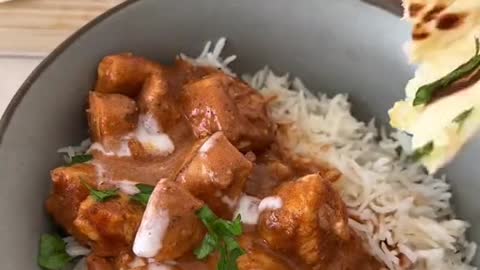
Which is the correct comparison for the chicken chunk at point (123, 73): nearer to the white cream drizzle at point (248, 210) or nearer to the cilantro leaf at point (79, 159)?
the cilantro leaf at point (79, 159)

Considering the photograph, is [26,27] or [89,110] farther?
[26,27]

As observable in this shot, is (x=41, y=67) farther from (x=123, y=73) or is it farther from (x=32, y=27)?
(x=32, y=27)

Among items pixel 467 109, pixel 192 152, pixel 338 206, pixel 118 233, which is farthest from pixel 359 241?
pixel 467 109

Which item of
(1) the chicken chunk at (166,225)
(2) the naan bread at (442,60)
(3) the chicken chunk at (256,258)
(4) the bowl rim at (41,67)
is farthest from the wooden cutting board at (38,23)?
(2) the naan bread at (442,60)

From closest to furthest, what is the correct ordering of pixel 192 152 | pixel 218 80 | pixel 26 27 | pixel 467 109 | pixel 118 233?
pixel 467 109
pixel 118 233
pixel 192 152
pixel 218 80
pixel 26 27

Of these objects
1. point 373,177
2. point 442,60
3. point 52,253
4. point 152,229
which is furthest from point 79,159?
point 442,60

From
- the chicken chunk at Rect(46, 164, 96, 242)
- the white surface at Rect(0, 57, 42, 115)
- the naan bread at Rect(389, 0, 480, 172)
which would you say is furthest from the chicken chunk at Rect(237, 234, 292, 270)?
the white surface at Rect(0, 57, 42, 115)

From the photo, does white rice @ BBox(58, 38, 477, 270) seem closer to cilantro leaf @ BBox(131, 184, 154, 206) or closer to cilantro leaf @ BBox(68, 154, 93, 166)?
cilantro leaf @ BBox(68, 154, 93, 166)

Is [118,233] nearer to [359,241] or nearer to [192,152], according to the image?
[192,152]
